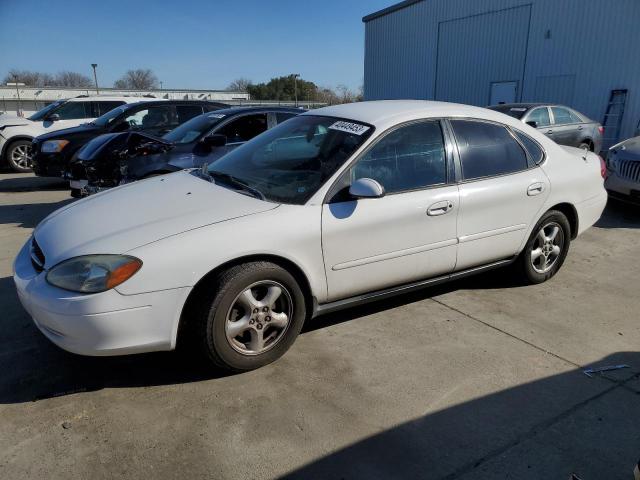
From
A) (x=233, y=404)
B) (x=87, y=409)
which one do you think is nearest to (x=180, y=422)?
(x=233, y=404)

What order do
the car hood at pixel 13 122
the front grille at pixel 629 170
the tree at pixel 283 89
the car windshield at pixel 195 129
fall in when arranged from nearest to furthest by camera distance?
1. the car windshield at pixel 195 129
2. the front grille at pixel 629 170
3. the car hood at pixel 13 122
4. the tree at pixel 283 89

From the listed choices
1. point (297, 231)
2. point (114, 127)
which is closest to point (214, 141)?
point (297, 231)

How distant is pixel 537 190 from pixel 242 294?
8.69 ft

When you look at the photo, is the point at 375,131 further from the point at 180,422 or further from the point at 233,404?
the point at 180,422

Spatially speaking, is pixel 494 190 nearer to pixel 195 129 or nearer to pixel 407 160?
pixel 407 160

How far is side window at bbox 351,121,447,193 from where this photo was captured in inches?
131

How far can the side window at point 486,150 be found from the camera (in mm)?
3721

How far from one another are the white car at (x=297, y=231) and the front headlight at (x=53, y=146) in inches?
237

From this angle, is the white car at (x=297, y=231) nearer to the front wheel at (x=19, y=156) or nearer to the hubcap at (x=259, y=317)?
the hubcap at (x=259, y=317)

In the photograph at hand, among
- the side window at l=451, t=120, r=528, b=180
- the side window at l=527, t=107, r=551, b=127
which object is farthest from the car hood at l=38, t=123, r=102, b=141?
the side window at l=527, t=107, r=551, b=127

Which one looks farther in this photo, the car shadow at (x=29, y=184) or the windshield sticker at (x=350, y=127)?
the car shadow at (x=29, y=184)

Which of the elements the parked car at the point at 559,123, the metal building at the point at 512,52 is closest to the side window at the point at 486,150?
the parked car at the point at 559,123

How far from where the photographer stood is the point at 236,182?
3.44m

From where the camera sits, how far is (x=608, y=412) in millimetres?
2643
